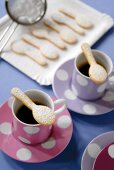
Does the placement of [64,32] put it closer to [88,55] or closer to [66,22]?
[66,22]

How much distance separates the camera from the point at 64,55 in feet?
2.40

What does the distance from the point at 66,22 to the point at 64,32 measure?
37mm

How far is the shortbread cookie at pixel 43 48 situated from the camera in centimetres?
72

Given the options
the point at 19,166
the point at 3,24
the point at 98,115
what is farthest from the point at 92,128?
the point at 3,24

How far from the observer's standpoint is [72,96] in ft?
2.19

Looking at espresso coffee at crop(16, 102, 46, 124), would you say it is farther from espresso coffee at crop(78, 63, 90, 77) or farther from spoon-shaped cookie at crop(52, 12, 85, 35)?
spoon-shaped cookie at crop(52, 12, 85, 35)

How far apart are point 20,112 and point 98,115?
174mm

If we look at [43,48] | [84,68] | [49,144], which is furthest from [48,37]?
Result: [49,144]

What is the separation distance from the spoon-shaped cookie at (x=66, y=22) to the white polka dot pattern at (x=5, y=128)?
285 millimetres

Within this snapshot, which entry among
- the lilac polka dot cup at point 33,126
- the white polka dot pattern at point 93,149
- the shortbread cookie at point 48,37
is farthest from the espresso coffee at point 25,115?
the shortbread cookie at point 48,37

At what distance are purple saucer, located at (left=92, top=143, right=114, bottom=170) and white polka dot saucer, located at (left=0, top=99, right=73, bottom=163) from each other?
0.07 meters

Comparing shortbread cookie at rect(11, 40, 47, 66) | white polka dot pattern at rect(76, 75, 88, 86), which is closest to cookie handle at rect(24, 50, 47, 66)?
shortbread cookie at rect(11, 40, 47, 66)

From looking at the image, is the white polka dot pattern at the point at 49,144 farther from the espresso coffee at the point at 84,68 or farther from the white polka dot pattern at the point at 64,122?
the espresso coffee at the point at 84,68

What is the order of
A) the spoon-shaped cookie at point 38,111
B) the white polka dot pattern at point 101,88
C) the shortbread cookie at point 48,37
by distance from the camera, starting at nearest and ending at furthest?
1. the spoon-shaped cookie at point 38,111
2. the white polka dot pattern at point 101,88
3. the shortbread cookie at point 48,37
